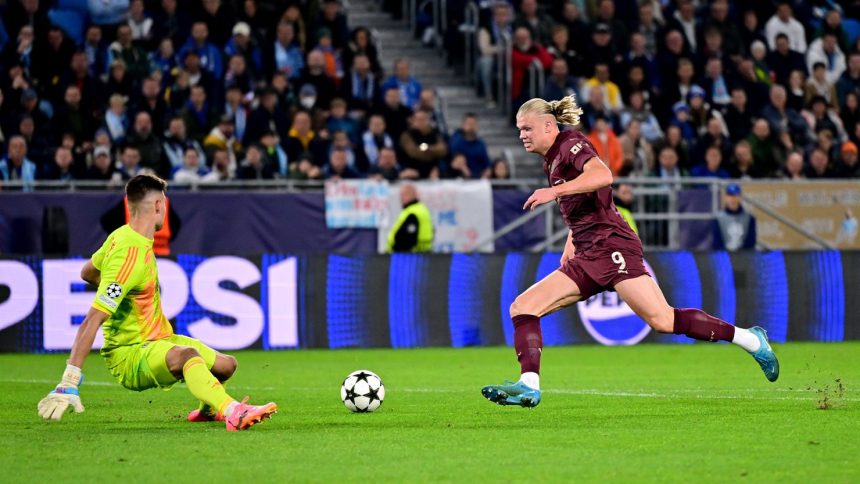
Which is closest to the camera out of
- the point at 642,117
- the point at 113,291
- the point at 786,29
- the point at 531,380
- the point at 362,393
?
the point at 113,291

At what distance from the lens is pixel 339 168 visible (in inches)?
831

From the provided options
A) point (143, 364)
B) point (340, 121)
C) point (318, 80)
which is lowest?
point (143, 364)

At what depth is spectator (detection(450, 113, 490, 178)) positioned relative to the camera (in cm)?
2250

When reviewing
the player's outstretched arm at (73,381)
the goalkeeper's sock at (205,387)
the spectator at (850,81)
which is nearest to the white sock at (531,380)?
the goalkeeper's sock at (205,387)

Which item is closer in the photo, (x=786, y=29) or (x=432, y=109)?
(x=432, y=109)

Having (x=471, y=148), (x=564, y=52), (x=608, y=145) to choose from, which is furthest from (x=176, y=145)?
(x=564, y=52)

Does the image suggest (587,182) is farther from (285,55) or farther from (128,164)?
(285,55)

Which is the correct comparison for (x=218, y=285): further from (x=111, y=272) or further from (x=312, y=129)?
(x=111, y=272)

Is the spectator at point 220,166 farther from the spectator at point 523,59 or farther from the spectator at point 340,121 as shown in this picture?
the spectator at point 523,59

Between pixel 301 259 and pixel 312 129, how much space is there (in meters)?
3.85

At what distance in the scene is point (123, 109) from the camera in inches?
834

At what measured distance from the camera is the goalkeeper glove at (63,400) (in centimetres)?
900

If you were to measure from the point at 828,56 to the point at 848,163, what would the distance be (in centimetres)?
421

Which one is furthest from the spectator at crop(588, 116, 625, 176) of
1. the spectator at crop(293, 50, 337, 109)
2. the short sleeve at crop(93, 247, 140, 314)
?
the short sleeve at crop(93, 247, 140, 314)
